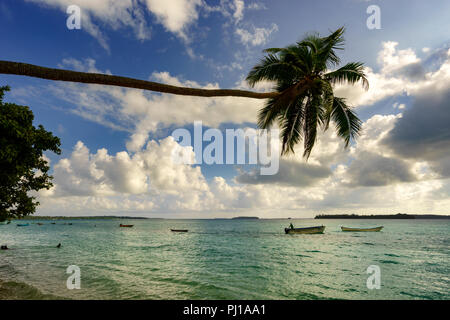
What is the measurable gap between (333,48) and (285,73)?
2174 millimetres

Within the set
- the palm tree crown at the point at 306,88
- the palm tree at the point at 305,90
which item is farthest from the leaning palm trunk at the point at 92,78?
the palm tree crown at the point at 306,88

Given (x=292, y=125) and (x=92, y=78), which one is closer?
(x=92, y=78)

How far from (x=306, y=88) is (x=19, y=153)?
1094 cm

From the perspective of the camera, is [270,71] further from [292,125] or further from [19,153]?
[19,153]

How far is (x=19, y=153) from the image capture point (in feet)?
28.1

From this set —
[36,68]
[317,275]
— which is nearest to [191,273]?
[317,275]

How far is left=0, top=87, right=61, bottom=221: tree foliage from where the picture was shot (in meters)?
7.84

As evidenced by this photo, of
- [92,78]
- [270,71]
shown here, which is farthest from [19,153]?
[270,71]

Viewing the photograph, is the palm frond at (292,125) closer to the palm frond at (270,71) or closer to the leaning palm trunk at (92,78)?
the palm frond at (270,71)

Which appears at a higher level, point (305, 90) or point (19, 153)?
point (305, 90)

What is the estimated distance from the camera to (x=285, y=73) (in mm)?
9656

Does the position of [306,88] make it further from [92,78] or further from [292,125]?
Result: [92,78]

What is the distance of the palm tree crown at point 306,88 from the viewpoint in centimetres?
883
